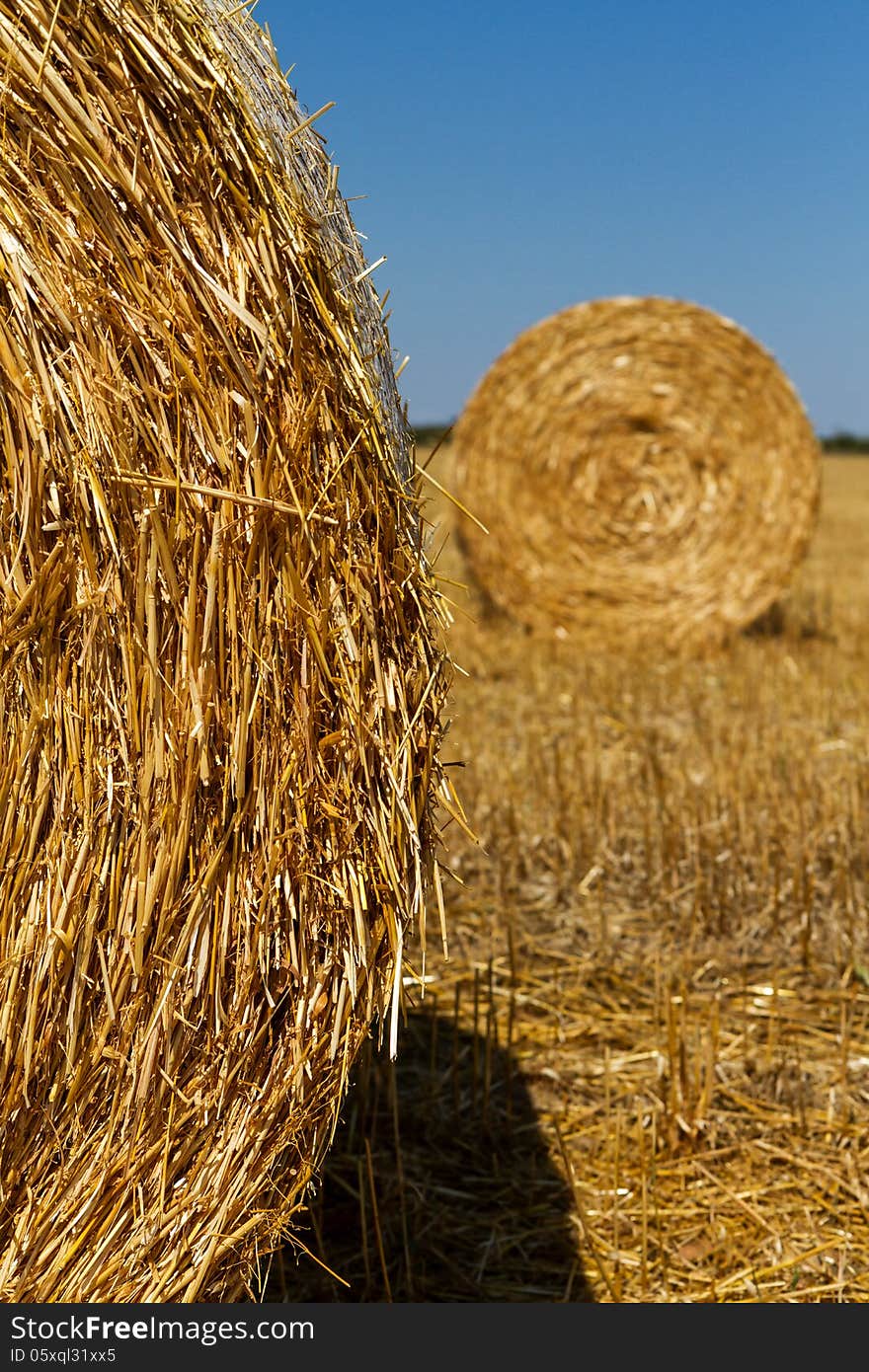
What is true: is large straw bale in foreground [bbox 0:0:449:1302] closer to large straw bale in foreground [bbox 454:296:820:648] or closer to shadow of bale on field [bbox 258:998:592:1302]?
shadow of bale on field [bbox 258:998:592:1302]

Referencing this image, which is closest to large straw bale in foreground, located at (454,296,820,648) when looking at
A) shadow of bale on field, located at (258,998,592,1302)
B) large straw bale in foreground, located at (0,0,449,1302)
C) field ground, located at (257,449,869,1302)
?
field ground, located at (257,449,869,1302)

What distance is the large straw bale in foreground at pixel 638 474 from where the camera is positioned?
723cm

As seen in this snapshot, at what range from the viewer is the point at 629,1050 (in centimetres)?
306

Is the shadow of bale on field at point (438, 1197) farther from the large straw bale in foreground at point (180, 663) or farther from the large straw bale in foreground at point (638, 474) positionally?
the large straw bale in foreground at point (638, 474)

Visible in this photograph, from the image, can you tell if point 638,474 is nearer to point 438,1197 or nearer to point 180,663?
point 438,1197

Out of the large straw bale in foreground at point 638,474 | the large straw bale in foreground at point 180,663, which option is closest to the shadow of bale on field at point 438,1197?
the large straw bale in foreground at point 180,663

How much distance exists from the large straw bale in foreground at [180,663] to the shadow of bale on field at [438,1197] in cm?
36

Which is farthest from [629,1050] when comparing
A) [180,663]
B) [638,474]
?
[638,474]

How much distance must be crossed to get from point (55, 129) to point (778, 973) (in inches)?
99.8

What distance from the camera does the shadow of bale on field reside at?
7.59 ft

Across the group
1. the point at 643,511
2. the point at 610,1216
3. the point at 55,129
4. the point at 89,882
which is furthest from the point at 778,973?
the point at 643,511

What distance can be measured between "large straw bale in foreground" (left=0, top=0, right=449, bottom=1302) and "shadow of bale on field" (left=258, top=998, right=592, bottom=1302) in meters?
0.36

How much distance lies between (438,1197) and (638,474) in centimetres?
539

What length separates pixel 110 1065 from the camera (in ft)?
6.23
